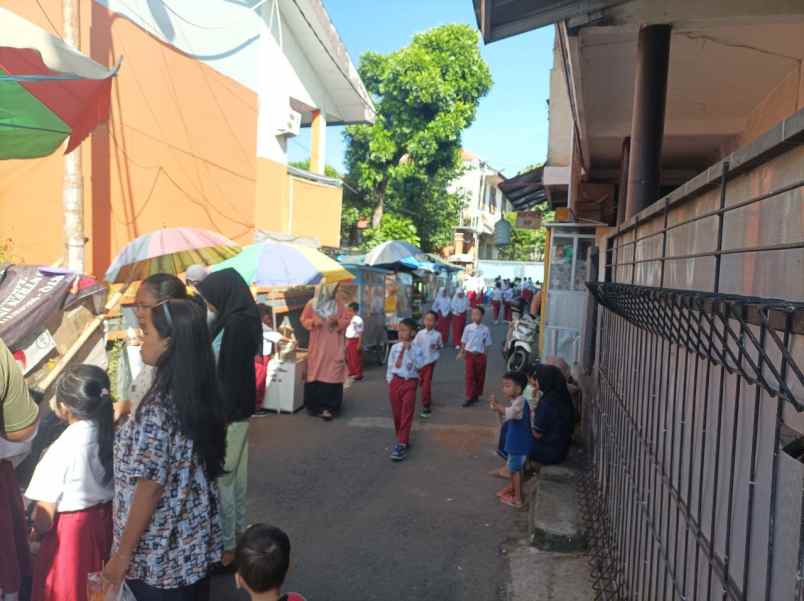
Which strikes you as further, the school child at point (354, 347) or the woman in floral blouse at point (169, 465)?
the school child at point (354, 347)

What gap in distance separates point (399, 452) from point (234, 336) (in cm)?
315

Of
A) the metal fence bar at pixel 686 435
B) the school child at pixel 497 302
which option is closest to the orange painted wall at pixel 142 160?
the metal fence bar at pixel 686 435

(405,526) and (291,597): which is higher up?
(291,597)

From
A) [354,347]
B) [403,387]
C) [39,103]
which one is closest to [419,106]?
[354,347]

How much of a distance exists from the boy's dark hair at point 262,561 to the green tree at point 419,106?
65.0 ft

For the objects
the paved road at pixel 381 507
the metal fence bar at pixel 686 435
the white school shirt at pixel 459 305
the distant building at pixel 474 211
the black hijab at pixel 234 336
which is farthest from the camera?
the distant building at pixel 474 211

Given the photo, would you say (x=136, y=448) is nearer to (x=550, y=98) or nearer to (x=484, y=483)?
(x=484, y=483)

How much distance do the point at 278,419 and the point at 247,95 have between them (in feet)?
23.8

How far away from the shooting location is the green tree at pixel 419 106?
20.9 metres

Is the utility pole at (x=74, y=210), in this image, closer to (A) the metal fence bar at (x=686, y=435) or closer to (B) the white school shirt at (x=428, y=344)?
(B) the white school shirt at (x=428, y=344)

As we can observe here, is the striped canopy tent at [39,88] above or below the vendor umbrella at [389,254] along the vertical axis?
above

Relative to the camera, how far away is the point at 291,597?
2.09m

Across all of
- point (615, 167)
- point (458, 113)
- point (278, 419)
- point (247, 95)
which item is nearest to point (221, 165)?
point (247, 95)

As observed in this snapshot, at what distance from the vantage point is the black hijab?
3.80m
